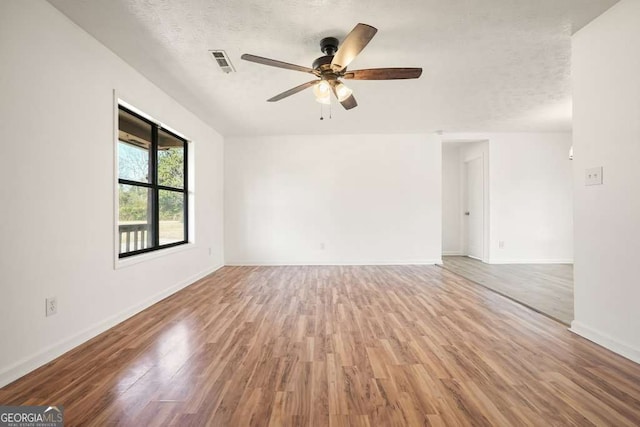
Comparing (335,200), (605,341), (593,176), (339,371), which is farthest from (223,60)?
(605,341)

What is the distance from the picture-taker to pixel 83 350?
2057mm

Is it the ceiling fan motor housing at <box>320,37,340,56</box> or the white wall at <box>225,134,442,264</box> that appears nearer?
the ceiling fan motor housing at <box>320,37,340,56</box>

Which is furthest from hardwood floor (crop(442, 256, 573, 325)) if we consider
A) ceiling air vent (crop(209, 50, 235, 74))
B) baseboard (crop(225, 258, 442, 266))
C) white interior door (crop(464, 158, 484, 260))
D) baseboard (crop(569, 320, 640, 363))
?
ceiling air vent (crop(209, 50, 235, 74))

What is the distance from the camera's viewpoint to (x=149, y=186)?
3322 millimetres

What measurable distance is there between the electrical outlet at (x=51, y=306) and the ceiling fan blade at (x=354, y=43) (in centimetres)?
260

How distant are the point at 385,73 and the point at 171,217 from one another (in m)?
3.23

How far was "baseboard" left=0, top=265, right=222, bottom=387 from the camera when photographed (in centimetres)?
166

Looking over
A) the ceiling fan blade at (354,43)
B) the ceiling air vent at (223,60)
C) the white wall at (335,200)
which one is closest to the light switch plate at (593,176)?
the ceiling fan blade at (354,43)

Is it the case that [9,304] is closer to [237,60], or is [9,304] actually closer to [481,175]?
[237,60]

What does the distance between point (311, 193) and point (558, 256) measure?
16.2ft

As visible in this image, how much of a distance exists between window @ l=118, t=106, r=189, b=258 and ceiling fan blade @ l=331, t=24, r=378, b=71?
88.7 inches

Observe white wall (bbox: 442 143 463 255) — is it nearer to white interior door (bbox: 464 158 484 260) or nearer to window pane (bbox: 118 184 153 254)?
white interior door (bbox: 464 158 484 260)

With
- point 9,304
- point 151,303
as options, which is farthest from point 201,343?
point 151,303

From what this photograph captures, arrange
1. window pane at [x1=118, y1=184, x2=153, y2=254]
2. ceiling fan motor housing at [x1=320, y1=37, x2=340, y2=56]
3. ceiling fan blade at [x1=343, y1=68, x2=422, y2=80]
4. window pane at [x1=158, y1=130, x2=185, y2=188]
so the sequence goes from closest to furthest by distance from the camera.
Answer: ceiling fan blade at [x1=343, y1=68, x2=422, y2=80] → ceiling fan motor housing at [x1=320, y1=37, x2=340, y2=56] → window pane at [x1=118, y1=184, x2=153, y2=254] → window pane at [x1=158, y1=130, x2=185, y2=188]
